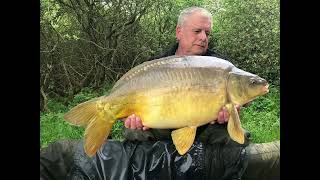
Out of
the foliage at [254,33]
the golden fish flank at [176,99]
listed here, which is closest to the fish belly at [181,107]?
the golden fish flank at [176,99]

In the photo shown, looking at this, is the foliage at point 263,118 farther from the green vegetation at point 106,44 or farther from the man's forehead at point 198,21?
the man's forehead at point 198,21

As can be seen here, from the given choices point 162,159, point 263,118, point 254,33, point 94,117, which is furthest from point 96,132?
point 254,33

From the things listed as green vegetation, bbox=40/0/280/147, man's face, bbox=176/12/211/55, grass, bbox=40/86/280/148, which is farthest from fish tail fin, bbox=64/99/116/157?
green vegetation, bbox=40/0/280/147

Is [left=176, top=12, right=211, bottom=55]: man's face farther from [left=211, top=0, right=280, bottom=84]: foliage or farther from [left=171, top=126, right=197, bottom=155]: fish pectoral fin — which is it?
[left=211, top=0, right=280, bottom=84]: foliage

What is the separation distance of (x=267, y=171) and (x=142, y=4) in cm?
158

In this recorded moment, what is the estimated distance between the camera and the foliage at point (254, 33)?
3.28 meters

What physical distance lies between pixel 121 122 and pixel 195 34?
3.72 ft

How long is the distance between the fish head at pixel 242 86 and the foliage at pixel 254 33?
1729 mm

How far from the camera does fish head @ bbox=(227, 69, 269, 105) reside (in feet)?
4.91

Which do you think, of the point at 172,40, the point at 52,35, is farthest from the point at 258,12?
the point at 52,35

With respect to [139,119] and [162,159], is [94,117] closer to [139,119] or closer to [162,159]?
[139,119]
